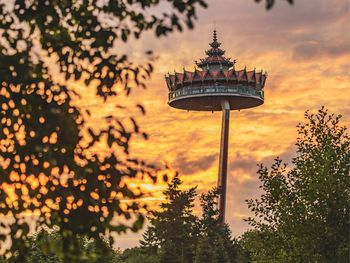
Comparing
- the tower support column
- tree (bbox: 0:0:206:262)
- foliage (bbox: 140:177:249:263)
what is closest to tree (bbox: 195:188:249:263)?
foliage (bbox: 140:177:249:263)

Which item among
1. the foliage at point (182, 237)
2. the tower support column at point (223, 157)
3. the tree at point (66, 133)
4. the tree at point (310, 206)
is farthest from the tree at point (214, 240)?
the tree at point (66, 133)

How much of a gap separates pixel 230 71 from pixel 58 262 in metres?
54.1

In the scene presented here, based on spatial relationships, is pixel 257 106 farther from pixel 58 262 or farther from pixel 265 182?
pixel 265 182

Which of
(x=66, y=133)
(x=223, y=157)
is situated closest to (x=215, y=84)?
(x=223, y=157)

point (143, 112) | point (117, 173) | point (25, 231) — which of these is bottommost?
point (25, 231)

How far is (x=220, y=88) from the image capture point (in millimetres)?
113312

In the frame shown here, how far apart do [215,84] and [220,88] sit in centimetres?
101

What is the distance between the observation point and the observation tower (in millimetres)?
112938

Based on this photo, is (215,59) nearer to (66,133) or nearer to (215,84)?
(215,84)

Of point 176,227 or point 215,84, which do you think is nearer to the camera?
point 176,227

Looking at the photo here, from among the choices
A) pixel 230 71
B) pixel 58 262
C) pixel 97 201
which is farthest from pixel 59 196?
pixel 230 71

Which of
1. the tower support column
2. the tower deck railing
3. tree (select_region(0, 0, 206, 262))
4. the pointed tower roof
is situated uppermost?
the pointed tower roof

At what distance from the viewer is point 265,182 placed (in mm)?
38812

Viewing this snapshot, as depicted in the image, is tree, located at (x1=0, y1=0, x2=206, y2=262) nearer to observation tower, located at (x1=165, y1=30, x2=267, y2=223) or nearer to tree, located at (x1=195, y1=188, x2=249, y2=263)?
tree, located at (x1=195, y1=188, x2=249, y2=263)
